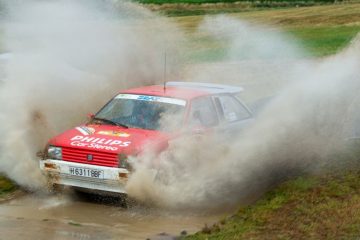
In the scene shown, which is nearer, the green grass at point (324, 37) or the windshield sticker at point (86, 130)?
the windshield sticker at point (86, 130)

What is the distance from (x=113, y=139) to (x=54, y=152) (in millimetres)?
810

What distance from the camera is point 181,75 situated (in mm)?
16562

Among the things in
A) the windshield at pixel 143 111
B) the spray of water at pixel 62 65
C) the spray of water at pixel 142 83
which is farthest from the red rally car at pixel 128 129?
the spray of water at pixel 62 65

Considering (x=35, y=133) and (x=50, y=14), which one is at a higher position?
(x=50, y=14)

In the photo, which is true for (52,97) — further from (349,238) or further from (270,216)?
(349,238)

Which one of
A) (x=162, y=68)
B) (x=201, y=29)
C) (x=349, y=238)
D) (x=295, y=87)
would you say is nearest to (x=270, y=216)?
(x=349, y=238)

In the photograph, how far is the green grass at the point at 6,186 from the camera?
1058 centimetres

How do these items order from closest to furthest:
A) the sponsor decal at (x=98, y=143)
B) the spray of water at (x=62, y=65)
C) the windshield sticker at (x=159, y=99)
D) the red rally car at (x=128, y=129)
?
1. the red rally car at (x=128, y=129)
2. the sponsor decal at (x=98, y=143)
3. the windshield sticker at (x=159, y=99)
4. the spray of water at (x=62, y=65)

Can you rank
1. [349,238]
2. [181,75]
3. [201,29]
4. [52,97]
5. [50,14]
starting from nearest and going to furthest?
[349,238], [52,97], [50,14], [181,75], [201,29]

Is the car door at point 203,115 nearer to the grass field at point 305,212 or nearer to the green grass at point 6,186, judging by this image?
the grass field at point 305,212

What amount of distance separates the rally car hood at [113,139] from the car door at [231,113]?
1.40m

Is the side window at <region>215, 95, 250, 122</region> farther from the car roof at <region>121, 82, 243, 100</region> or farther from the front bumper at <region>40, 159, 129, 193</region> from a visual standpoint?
the front bumper at <region>40, 159, 129, 193</region>

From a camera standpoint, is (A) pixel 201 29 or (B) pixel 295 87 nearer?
(B) pixel 295 87

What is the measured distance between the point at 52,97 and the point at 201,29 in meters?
19.7
